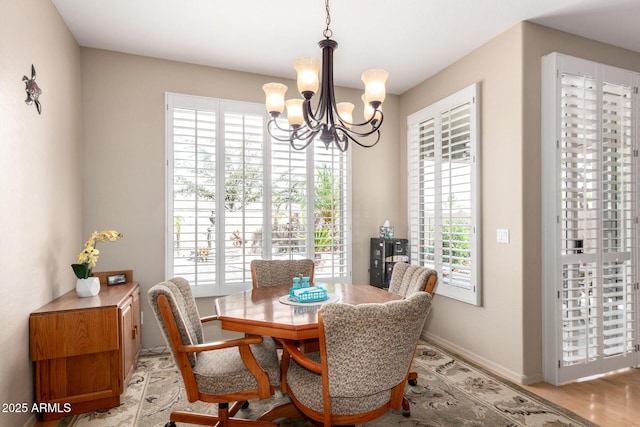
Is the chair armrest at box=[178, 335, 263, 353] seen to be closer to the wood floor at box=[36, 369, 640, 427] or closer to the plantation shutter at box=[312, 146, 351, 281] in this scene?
the wood floor at box=[36, 369, 640, 427]

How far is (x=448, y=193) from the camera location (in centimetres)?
365

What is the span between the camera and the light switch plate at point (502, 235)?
304cm

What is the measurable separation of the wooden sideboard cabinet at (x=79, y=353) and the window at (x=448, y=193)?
2.96 meters

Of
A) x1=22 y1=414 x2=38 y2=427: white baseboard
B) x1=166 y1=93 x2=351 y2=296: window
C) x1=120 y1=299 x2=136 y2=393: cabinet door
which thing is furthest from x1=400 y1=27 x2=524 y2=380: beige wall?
x1=22 y1=414 x2=38 y2=427: white baseboard

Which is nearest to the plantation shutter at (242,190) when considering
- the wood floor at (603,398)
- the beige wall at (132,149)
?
the beige wall at (132,149)

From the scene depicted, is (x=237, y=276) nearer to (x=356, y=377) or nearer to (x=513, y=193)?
(x=356, y=377)

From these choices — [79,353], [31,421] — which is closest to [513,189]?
[79,353]

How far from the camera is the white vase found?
2699mm

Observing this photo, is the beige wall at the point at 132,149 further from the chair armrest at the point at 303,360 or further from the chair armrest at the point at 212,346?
the chair armrest at the point at 303,360

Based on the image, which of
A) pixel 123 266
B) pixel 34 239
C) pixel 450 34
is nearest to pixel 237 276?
pixel 123 266

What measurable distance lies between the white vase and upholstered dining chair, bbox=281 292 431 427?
1883 mm

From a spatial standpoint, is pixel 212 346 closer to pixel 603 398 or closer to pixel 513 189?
pixel 513 189

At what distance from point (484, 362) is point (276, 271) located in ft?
6.78

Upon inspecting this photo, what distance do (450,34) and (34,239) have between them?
3.57 meters
